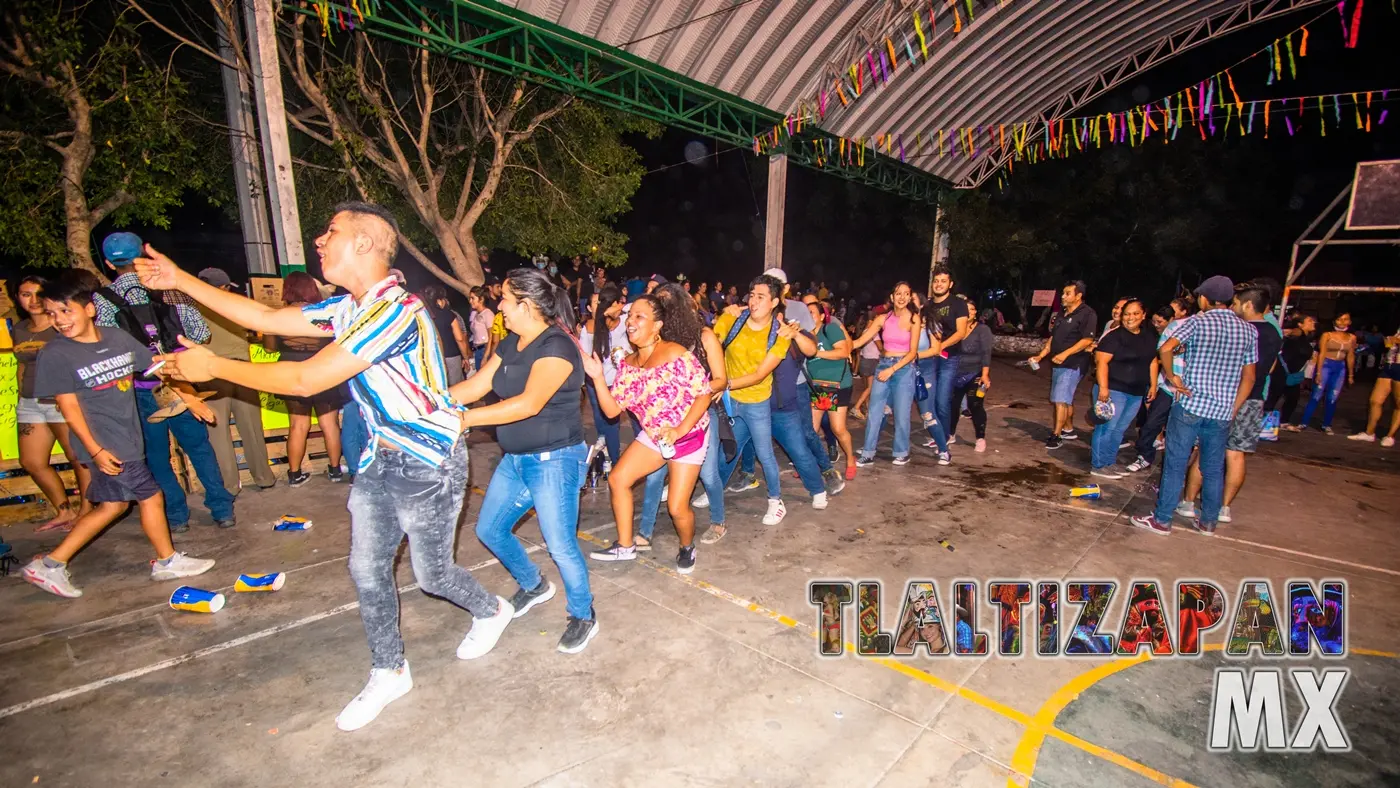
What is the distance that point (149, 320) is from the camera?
4824mm

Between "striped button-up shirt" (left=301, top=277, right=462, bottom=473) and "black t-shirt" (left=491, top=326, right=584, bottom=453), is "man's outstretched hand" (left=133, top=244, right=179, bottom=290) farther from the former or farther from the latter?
"black t-shirt" (left=491, top=326, right=584, bottom=453)

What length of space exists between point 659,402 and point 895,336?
3438mm

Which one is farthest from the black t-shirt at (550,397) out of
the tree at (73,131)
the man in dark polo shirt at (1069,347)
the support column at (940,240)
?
the support column at (940,240)

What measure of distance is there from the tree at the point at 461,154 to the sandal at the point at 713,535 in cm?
946

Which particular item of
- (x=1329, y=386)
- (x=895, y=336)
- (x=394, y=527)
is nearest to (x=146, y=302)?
(x=394, y=527)

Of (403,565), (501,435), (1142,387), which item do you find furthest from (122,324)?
(1142,387)

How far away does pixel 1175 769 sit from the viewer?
102 inches

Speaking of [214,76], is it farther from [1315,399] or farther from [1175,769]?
[1315,399]

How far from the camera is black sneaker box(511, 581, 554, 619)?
3697 mm

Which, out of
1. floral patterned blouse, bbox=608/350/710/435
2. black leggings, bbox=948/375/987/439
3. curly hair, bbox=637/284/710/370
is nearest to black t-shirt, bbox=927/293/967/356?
black leggings, bbox=948/375/987/439

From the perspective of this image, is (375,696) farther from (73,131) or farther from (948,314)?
(73,131)

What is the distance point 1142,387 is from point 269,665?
759 cm

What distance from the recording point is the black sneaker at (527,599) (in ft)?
12.1

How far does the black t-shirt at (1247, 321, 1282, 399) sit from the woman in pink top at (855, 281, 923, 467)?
2.63m
